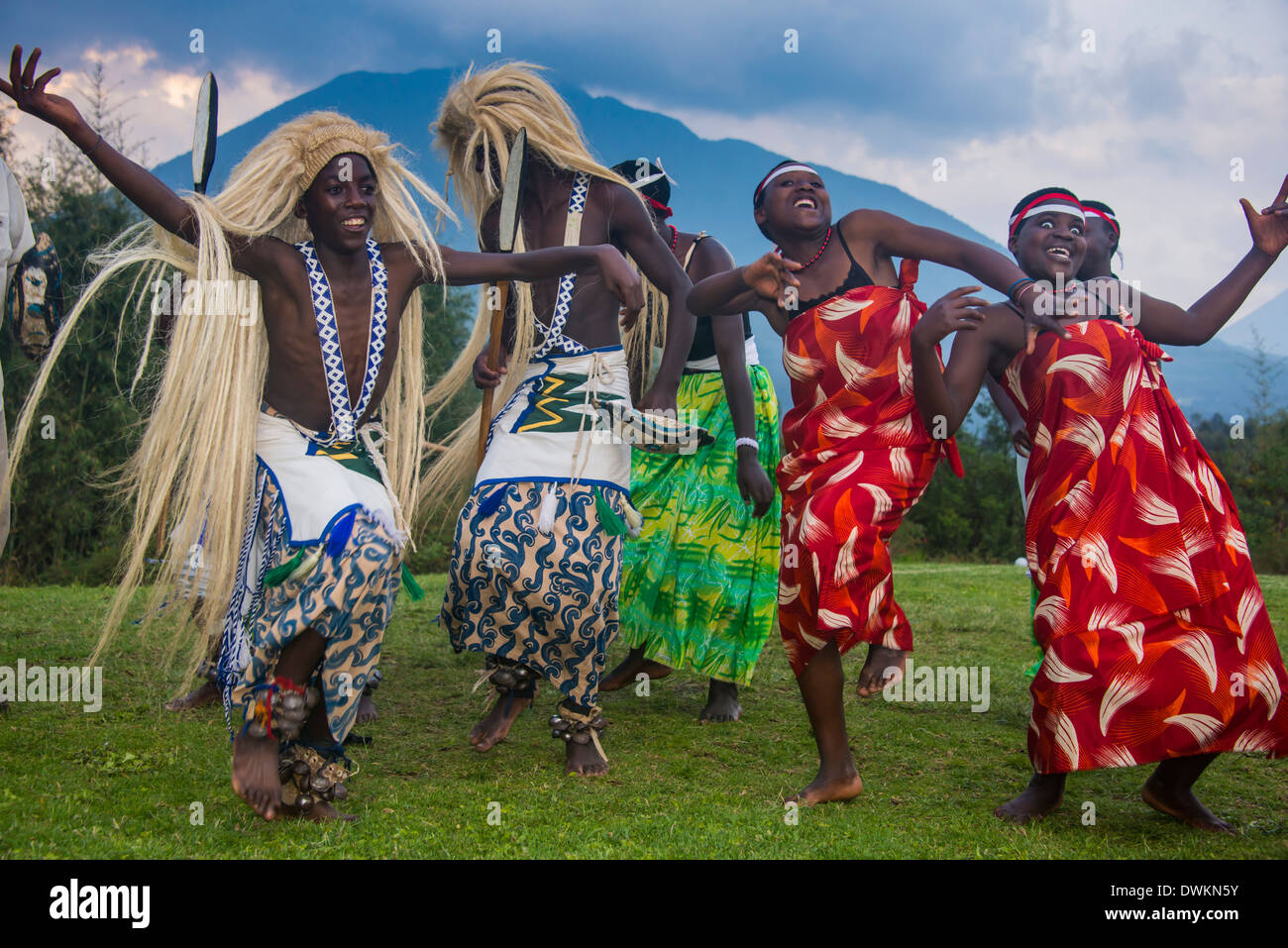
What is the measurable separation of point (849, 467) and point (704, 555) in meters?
A: 1.53

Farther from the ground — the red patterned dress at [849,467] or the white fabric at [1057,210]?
the white fabric at [1057,210]

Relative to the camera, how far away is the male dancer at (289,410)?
348cm

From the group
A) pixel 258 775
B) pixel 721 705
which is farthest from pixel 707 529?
pixel 258 775

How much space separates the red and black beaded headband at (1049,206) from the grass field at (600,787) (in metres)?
2.12

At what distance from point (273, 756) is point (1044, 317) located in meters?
2.85

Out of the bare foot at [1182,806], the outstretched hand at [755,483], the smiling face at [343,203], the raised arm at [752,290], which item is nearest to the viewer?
the bare foot at [1182,806]

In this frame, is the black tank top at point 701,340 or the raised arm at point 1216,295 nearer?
the raised arm at point 1216,295

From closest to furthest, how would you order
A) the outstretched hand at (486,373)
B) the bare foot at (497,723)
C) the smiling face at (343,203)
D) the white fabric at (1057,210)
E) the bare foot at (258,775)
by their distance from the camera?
the bare foot at (258,775) → the smiling face at (343,203) → the white fabric at (1057,210) → the bare foot at (497,723) → the outstretched hand at (486,373)

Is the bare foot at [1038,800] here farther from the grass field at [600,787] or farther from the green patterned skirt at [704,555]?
the green patterned skirt at [704,555]

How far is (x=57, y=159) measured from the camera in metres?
19.9

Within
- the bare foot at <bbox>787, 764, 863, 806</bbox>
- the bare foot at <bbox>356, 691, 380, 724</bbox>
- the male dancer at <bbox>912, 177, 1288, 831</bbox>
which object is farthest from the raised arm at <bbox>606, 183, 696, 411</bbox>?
the bare foot at <bbox>356, 691, 380, 724</bbox>

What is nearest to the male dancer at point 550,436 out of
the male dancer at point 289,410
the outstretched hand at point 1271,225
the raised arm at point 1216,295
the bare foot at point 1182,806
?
the male dancer at point 289,410

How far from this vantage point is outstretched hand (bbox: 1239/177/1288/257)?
395 cm
